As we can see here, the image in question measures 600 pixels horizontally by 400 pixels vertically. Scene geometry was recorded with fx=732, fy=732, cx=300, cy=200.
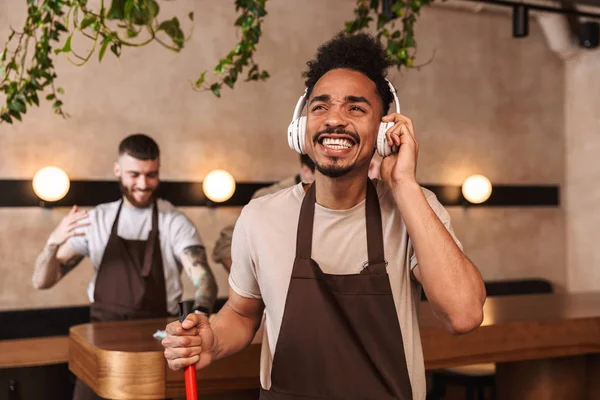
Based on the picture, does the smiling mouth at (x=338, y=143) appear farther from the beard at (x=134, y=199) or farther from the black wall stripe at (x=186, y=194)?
the black wall stripe at (x=186, y=194)

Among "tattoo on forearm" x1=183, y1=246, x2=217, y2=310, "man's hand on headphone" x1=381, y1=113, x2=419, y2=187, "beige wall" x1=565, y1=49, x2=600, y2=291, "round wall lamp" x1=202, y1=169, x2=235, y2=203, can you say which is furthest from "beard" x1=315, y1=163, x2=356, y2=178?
"beige wall" x1=565, y1=49, x2=600, y2=291

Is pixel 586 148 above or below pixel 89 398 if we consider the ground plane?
above

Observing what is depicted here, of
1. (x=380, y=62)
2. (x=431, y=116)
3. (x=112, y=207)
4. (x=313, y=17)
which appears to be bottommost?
(x=112, y=207)

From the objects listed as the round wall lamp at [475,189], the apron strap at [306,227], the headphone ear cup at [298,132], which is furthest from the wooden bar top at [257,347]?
the round wall lamp at [475,189]

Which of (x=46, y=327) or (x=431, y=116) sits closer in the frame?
(x=46, y=327)

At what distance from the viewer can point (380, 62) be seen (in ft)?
6.31

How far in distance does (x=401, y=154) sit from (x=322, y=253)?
317mm

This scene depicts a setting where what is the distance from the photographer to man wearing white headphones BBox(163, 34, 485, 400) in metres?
1.71

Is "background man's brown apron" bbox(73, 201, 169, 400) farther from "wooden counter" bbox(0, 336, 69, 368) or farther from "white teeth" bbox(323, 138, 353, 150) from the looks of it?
"white teeth" bbox(323, 138, 353, 150)

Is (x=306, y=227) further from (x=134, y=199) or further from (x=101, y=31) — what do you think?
(x=134, y=199)

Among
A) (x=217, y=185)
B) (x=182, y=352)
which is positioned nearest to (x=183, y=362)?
(x=182, y=352)

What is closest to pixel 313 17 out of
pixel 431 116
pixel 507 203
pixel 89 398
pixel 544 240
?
pixel 431 116

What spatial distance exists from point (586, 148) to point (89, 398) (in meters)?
5.26

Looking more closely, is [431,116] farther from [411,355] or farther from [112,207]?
[411,355]
